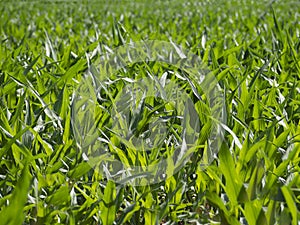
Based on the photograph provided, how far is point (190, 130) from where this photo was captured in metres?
1.37

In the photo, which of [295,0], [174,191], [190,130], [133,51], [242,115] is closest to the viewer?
[174,191]

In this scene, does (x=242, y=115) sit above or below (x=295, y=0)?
above

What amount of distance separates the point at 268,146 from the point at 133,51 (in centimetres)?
117

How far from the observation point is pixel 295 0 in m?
6.72

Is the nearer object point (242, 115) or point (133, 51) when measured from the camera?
point (242, 115)

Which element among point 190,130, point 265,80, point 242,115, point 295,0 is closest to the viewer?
point 190,130

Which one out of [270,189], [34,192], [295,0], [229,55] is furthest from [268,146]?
[295,0]

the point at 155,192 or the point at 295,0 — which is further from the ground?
the point at 155,192

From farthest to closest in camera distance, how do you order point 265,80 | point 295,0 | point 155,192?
point 295,0, point 265,80, point 155,192

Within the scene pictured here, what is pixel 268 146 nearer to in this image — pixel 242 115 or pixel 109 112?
pixel 242 115

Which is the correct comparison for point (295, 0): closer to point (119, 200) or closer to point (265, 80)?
point (265, 80)

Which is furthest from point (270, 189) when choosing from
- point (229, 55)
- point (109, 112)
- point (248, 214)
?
point (229, 55)

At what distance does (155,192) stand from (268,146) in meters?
0.25

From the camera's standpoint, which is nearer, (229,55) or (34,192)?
(34,192)
